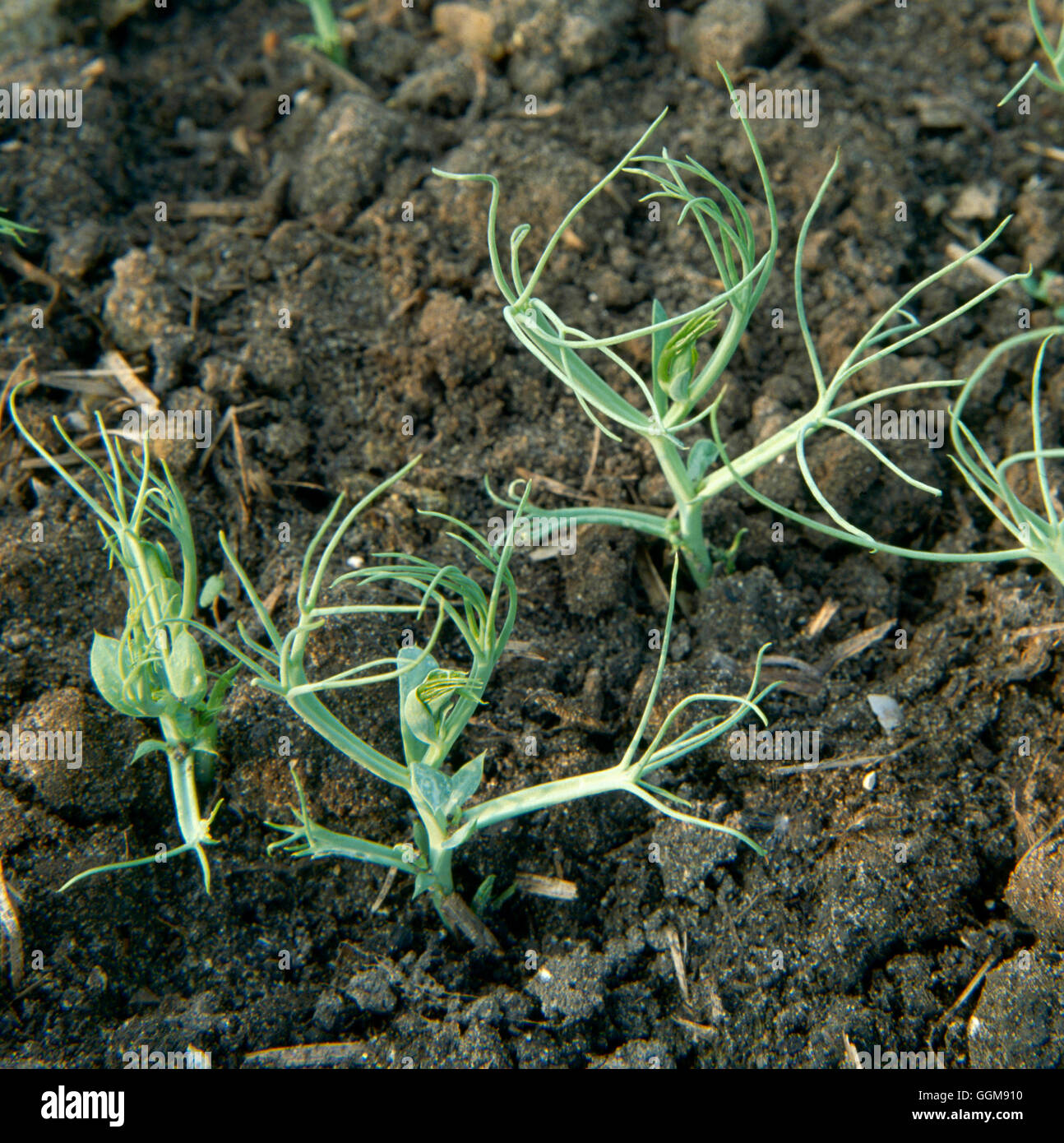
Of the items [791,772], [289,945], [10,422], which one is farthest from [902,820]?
[10,422]

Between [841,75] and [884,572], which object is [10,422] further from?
[841,75]

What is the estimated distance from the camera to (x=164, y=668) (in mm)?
1723

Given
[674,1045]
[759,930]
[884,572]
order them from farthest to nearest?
[884,572]
[759,930]
[674,1045]

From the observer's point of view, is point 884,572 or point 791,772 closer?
point 791,772

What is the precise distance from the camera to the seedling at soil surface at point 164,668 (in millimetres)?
1684

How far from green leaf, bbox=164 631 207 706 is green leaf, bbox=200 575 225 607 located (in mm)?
263

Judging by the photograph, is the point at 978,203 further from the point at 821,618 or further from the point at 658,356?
the point at 658,356

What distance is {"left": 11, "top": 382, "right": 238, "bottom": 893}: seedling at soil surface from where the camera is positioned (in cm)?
168

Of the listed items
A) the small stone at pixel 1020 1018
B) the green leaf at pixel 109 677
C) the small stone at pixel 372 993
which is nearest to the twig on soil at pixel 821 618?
the small stone at pixel 1020 1018

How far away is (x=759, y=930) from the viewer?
5.59 feet

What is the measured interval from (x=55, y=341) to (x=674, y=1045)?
2.29 metres

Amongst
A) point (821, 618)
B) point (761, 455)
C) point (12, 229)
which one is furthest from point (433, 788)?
point (12, 229)

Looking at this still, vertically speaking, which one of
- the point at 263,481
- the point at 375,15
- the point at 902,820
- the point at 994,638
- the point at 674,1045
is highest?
the point at 375,15

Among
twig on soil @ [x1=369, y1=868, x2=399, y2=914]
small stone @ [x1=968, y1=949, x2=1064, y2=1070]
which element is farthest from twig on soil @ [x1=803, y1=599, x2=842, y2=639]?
twig on soil @ [x1=369, y1=868, x2=399, y2=914]
